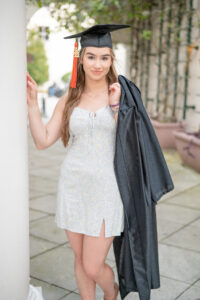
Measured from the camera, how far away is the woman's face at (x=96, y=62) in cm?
229

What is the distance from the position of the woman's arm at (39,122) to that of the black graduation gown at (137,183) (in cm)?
42

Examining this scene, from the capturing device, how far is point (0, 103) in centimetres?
209

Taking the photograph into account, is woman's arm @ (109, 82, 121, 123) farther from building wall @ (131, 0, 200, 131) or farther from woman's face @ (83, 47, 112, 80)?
building wall @ (131, 0, 200, 131)

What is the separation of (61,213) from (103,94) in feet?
2.49

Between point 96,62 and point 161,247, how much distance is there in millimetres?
2256

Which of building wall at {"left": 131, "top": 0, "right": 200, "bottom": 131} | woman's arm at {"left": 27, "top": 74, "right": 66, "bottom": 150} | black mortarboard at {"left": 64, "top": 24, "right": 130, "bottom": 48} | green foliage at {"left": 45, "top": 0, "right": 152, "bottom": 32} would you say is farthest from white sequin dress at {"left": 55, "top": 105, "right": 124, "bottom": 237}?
building wall at {"left": 131, "top": 0, "right": 200, "bottom": 131}

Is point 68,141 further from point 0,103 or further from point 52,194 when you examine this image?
point 52,194

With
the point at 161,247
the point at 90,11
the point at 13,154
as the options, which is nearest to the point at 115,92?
the point at 13,154

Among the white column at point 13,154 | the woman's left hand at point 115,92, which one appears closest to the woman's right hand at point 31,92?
the white column at point 13,154

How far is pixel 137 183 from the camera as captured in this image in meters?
2.35

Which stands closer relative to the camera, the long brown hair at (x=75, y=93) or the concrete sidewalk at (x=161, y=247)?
the long brown hair at (x=75, y=93)

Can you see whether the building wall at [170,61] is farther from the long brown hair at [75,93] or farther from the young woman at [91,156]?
the young woman at [91,156]

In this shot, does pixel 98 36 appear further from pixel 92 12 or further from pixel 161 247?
pixel 92 12

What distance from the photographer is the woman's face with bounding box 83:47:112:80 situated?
2.29m
